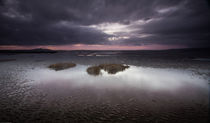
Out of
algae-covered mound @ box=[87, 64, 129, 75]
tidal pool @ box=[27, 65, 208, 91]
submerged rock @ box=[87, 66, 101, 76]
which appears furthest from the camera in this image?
algae-covered mound @ box=[87, 64, 129, 75]

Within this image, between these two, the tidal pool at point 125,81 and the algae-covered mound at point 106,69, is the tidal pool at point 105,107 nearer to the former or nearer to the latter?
the tidal pool at point 125,81

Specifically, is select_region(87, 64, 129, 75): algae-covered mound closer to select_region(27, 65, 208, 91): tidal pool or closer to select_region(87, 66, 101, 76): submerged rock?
select_region(87, 66, 101, 76): submerged rock

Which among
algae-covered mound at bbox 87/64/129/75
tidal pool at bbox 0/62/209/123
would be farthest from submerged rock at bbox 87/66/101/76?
tidal pool at bbox 0/62/209/123

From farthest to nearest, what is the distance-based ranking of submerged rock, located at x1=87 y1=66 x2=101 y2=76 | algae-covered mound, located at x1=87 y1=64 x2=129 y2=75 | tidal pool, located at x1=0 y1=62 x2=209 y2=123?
algae-covered mound, located at x1=87 y1=64 x2=129 y2=75 → submerged rock, located at x1=87 y1=66 x2=101 y2=76 → tidal pool, located at x1=0 y1=62 x2=209 y2=123

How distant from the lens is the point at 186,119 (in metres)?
7.25

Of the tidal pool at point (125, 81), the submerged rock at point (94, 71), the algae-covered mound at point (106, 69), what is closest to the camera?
the tidal pool at point (125, 81)

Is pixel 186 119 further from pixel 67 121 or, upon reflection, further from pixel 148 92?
pixel 67 121

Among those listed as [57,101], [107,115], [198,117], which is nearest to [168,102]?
[198,117]

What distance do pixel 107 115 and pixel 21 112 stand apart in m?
7.10

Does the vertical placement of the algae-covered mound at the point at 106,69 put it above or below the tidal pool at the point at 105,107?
above

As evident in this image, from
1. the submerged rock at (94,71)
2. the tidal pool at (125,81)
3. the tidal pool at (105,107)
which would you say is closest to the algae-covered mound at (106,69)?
the submerged rock at (94,71)

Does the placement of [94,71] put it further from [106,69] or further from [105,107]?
[105,107]

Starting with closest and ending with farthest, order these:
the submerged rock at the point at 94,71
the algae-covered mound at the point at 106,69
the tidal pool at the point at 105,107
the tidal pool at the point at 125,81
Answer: the tidal pool at the point at 105,107 < the tidal pool at the point at 125,81 < the submerged rock at the point at 94,71 < the algae-covered mound at the point at 106,69

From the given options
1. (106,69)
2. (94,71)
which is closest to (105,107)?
Result: (94,71)
